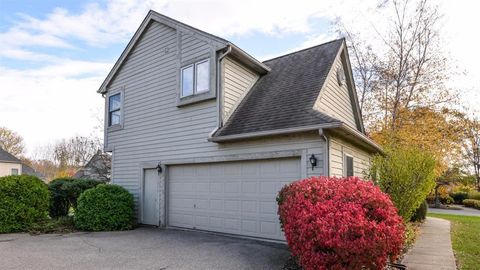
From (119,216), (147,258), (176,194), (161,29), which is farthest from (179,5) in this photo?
(147,258)

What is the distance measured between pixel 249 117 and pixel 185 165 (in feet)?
9.05

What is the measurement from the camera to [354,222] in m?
4.52

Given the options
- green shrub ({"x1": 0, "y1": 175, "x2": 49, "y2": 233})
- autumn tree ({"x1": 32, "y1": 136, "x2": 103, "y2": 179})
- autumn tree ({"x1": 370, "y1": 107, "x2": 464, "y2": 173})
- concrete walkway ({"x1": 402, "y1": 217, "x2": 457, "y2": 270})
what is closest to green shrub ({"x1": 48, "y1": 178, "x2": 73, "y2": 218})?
green shrub ({"x1": 0, "y1": 175, "x2": 49, "y2": 233})

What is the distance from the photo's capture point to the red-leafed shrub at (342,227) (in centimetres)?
438

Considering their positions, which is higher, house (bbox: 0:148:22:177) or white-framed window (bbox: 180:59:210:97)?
white-framed window (bbox: 180:59:210:97)

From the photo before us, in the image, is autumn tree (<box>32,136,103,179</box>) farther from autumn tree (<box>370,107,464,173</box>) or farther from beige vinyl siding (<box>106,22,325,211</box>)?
autumn tree (<box>370,107,464,173</box>)

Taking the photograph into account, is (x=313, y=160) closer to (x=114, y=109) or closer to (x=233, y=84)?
(x=233, y=84)

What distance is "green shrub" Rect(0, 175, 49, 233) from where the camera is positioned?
9914mm

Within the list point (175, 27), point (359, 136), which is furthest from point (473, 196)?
point (175, 27)

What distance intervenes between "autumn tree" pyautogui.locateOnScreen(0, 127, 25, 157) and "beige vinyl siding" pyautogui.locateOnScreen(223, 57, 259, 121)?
4140 cm

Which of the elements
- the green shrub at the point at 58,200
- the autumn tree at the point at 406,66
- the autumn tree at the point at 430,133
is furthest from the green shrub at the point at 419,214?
the green shrub at the point at 58,200

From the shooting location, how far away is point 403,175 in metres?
8.89

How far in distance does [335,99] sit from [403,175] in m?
3.16

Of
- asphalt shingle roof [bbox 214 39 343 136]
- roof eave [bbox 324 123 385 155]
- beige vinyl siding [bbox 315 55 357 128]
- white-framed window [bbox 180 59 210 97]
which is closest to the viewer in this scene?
roof eave [bbox 324 123 385 155]
